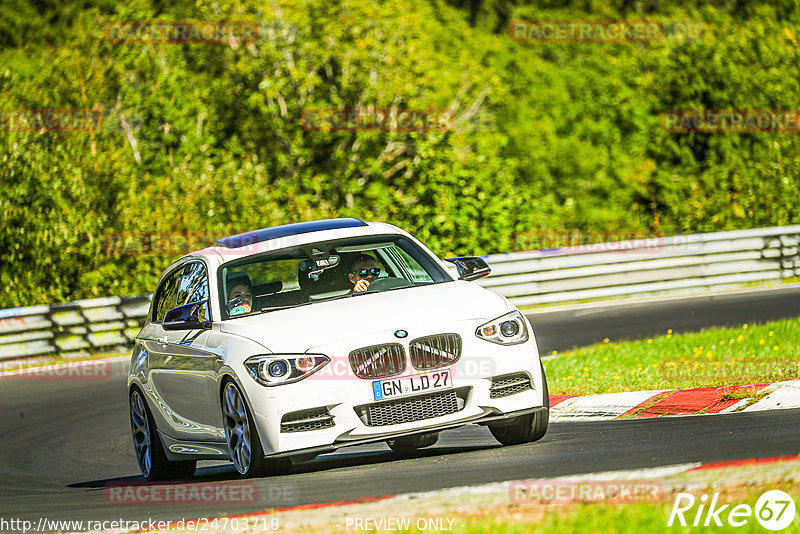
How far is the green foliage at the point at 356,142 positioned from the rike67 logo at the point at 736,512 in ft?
60.6

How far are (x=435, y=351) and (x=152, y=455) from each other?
3016 millimetres

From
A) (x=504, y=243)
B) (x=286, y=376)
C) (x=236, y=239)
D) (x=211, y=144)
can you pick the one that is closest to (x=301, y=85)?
(x=211, y=144)

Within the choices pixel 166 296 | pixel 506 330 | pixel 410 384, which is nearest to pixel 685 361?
pixel 506 330

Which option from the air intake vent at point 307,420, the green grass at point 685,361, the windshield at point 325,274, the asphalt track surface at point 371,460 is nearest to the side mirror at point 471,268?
the windshield at point 325,274

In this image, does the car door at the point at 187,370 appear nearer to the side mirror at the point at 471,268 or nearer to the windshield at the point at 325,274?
the windshield at the point at 325,274

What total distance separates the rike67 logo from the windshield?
11.9 feet

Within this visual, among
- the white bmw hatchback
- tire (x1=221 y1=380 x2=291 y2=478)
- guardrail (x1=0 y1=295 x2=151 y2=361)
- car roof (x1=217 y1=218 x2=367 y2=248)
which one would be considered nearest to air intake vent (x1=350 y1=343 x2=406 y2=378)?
the white bmw hatchback

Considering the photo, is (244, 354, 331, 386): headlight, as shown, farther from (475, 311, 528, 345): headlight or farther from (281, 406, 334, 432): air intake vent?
(475, 311, 528, 345): headlight

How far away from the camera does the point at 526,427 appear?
8.43 meters

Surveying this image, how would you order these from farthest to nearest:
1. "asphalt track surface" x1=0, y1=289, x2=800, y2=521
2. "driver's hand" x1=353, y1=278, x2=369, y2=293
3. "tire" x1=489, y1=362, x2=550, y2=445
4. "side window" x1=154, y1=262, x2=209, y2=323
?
"side window" x1=154, y1=262, x2=209, y2=323
"driver's hand" x1=353, y1=278, x2=369, y2=293
"tire" x1=489, y1=362, x2=550, y2=445
"asphalt track surface" x1=0, y1=289, x2=800, y2=521

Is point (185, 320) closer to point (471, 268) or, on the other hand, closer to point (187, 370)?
point (187, 370)

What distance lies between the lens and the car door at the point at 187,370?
8.43 meters

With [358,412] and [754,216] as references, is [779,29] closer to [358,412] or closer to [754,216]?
[754,216]

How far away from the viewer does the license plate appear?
762 cm
